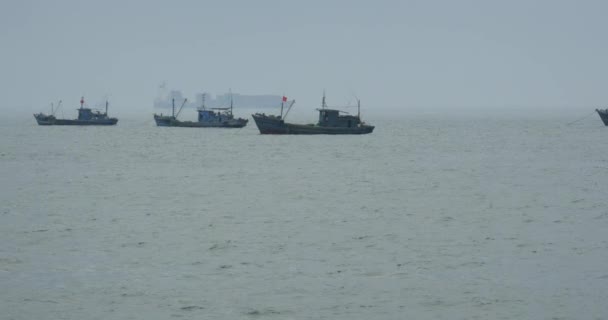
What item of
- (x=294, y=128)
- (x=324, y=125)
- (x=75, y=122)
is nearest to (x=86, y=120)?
(x=75, y=122)

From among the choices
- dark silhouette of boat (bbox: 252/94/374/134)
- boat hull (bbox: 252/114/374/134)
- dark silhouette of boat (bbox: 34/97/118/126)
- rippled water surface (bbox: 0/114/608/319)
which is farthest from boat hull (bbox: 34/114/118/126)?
rippled water surface (bbox: 0/114/608/319)

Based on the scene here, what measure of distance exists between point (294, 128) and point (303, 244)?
102192 millimetres

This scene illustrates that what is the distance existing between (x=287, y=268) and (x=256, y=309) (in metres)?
5.65

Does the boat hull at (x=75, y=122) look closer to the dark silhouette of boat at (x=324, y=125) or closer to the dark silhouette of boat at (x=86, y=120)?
the dark silhouette of boat at (x=86, y=120)

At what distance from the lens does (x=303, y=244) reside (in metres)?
35.0

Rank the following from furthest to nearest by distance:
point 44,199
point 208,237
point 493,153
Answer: point 493,153 → point 44,199 → point 208,237

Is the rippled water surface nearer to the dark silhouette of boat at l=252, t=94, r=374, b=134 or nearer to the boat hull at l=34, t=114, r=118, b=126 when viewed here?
the dark silhouette of boat at l=252, t=94, r=374, b=134

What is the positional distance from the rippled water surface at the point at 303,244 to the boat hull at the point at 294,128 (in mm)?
55165

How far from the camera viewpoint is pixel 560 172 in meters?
74.6

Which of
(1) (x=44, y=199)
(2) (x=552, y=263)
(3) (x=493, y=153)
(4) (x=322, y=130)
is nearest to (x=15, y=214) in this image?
(1) (x=44, y=199)

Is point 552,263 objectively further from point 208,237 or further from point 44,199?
point 44,199

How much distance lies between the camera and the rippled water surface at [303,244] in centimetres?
2512

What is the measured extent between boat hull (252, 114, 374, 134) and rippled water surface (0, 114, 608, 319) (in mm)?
55165

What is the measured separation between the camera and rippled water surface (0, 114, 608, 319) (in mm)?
25125
